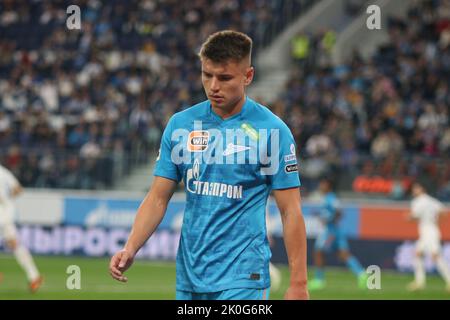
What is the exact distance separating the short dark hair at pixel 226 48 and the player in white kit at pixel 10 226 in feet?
38.0

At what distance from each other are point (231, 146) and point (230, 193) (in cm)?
29

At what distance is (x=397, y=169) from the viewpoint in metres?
24.5

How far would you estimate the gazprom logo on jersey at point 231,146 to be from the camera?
636 cm

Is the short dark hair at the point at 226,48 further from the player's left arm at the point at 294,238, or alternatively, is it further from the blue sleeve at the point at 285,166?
the player's left arm at the point at 294,238

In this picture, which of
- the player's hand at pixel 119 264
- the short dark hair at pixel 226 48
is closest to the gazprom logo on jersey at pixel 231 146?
the short dark hair at pixel 226 48

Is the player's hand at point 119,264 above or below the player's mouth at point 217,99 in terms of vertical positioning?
below

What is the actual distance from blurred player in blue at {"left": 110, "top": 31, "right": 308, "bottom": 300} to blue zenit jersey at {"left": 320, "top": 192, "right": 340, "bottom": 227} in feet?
49.4

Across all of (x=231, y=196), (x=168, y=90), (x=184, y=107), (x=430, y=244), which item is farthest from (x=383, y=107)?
(x=231, y=196)

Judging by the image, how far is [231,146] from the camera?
21.0 ft

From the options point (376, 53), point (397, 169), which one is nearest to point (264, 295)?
point (397, 169)

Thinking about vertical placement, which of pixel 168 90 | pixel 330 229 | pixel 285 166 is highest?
pixel 168 90

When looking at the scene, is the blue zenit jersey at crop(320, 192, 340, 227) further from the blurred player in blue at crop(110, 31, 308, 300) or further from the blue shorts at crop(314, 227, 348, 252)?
the blurred player in blue at crop(110, 31, 308, 300)

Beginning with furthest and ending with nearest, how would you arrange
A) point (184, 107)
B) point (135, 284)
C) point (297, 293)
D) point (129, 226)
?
point (184, 107), point (129, 226), point (135, 284), point (297, 293)

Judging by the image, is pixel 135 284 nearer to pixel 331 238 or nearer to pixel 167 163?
pixel 331 238
